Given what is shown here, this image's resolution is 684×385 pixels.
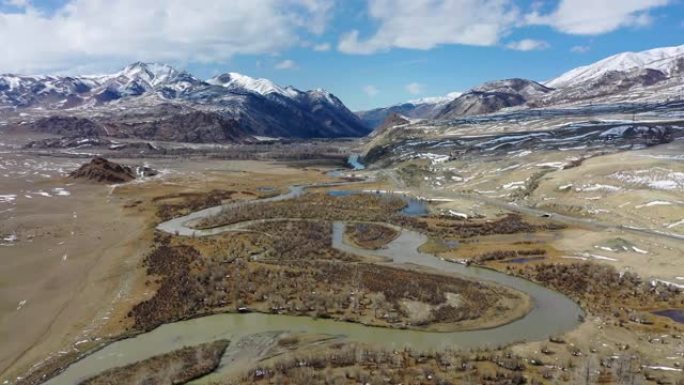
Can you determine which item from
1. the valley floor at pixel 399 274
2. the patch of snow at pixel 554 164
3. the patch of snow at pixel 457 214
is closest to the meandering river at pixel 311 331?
the valley floor at pixel 399 274

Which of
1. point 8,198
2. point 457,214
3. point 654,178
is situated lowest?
point 8,198

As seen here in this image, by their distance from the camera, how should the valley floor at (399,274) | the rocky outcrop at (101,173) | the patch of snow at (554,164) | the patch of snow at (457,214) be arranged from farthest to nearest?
the rocky outcrop at (101,173)
the patch of snow at (554,164)
the patch of snow at (457,214)
the valley floor at (399,274)

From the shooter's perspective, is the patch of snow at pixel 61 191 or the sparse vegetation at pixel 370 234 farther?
the patch of snow at pixel 61 191

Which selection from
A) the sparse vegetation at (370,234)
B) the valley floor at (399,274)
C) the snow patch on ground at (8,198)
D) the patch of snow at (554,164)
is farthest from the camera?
the patch of snow at (554,164)

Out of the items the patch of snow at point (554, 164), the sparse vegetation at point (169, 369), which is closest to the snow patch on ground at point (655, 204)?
the patch of snow at point (554, 164)

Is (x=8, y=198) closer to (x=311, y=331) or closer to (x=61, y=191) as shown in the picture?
(x=61, y=191)

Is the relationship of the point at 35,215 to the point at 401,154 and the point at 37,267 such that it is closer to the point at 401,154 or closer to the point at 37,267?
the point at 37,267

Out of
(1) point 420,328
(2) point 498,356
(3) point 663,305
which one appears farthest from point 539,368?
(3) point 663,305

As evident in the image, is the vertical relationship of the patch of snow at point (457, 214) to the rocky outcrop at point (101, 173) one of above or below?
below

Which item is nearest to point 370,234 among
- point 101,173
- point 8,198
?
point 8,198

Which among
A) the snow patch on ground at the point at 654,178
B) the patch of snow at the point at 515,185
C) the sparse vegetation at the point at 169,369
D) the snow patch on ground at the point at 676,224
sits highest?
the snow patch on ground at the point at 654,178

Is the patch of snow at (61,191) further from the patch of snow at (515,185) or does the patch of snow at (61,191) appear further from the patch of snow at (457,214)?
the patch of snow at (515,185)
